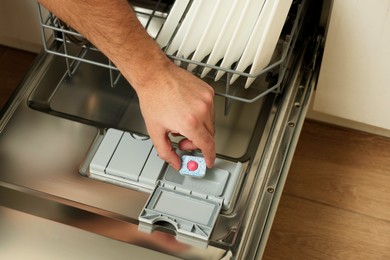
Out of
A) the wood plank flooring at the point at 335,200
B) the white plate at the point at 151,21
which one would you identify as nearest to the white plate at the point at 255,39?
the white plate at the point at 151,21

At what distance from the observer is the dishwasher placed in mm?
890

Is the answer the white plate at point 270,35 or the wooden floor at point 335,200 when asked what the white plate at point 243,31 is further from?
the wooden floor at point 335,200

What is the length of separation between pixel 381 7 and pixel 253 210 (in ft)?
1.33

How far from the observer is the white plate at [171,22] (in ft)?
3.32

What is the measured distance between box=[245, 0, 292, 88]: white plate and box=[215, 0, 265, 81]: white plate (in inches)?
1.6

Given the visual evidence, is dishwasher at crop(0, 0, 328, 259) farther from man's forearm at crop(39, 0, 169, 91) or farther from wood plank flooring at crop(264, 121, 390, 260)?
wood plank flooring at crop(264, 121, 390, 260)

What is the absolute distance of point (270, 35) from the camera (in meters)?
0.94

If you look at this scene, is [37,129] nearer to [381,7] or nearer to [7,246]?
[7,246]

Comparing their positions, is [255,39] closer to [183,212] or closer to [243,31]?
[243,31]

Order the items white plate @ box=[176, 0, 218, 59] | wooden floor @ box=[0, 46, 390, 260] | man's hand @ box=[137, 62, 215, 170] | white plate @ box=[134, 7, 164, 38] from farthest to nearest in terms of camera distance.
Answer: wooden floor @ box=[0, 46, 390, 260] < white plate @ box=[134, 7, 164, 38] < white plate @ box=[176, 0, 218, 59] < man's hand @ box=[137, 62, 215, 170]

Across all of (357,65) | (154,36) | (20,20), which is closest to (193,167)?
(154,36)

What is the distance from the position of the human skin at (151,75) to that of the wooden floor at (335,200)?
462 mm

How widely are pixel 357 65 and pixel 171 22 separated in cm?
37

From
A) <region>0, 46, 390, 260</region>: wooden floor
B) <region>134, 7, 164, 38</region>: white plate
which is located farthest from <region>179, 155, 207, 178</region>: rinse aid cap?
<region>0, 46, 390, 260</region>: wooden floor
